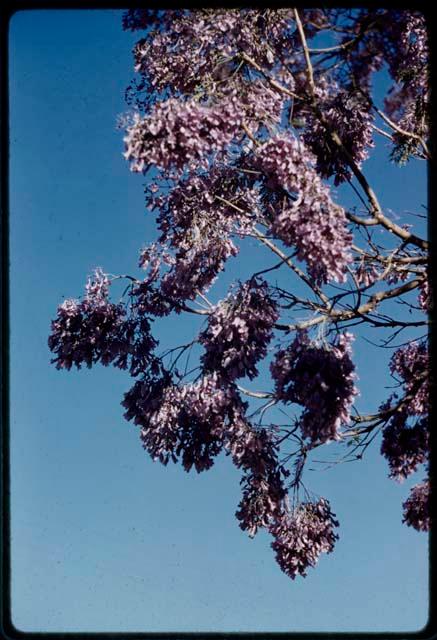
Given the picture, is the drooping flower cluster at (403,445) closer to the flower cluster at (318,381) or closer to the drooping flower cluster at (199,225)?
the flower cluster at (318,381)

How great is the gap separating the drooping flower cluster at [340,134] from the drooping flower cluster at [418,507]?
2.13 m

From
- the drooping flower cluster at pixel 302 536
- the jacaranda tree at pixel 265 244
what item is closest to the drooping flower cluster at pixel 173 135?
the jacaranda tree at pixel 265 244

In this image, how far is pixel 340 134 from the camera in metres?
5.52

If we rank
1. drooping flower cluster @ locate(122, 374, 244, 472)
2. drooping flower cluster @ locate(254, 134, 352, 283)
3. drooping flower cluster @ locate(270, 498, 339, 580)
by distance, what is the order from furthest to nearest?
drooping flower cluster @ locate(270, 498, 339, 580) < drooping flower cluster @ locate(122, 374, 244, 472) < drooping flower cluster @ locate(254, 134, 352, 283)

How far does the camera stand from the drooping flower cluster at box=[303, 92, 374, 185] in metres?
5.20

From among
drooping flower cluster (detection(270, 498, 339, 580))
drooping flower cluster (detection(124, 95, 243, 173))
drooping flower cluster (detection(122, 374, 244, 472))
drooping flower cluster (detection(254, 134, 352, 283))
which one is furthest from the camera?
drooping flower cluster (detection(270, 498, 339, 580))

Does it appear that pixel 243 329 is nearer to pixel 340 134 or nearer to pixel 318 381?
pixel 318 381

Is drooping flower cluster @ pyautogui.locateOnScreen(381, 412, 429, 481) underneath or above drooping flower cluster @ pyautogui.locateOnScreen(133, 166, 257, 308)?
underneath

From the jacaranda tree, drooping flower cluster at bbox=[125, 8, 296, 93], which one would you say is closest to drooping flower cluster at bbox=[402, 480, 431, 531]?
the jacaranda tree

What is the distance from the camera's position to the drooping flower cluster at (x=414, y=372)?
15.5 feet

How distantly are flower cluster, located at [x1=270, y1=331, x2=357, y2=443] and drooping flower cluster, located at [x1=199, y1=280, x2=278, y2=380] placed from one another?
0.30 metres

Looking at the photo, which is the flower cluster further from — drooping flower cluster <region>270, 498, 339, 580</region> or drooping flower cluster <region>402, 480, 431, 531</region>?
drooping flower cluster <region>270, 498, 339, 580</region>

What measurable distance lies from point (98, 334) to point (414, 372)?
2.24m
